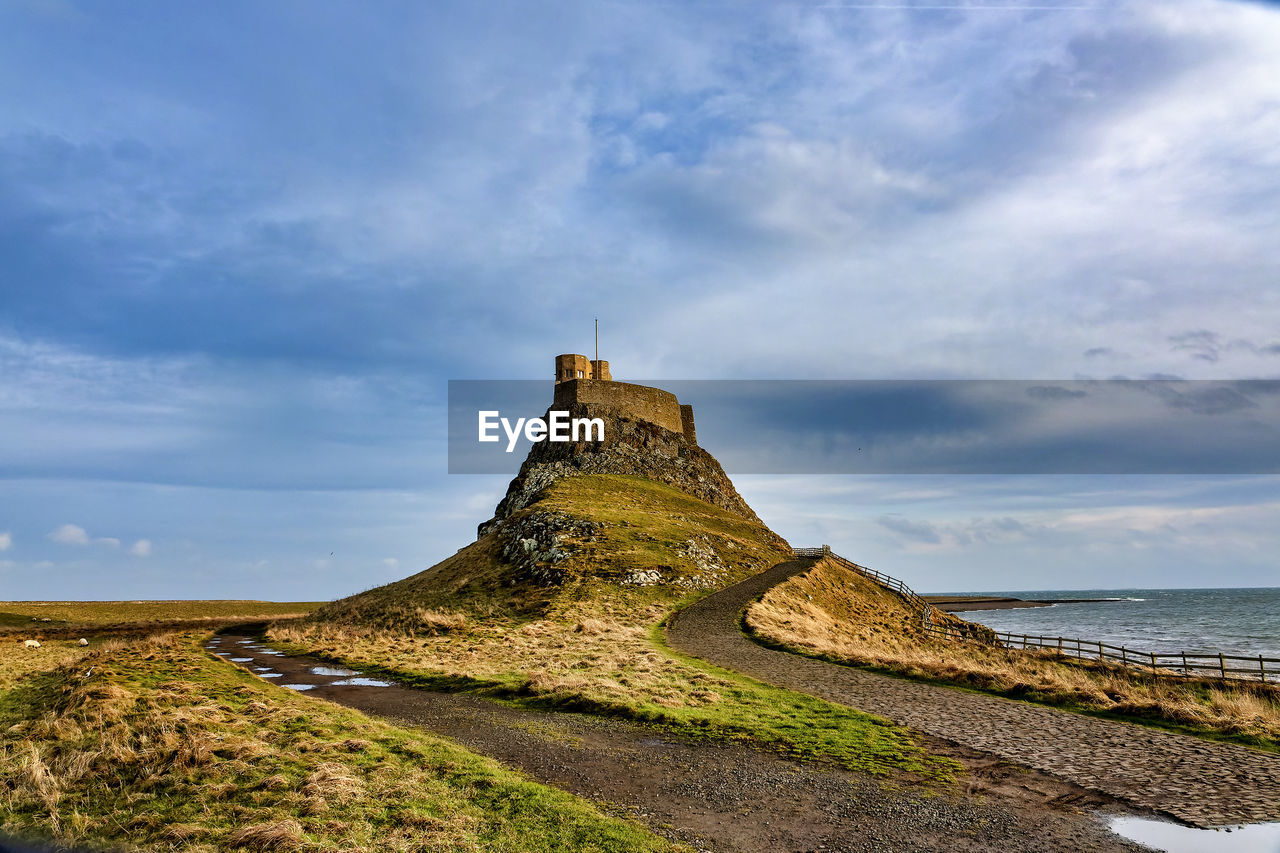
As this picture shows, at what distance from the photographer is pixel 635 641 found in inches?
1357

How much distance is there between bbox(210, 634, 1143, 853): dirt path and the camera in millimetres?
10648

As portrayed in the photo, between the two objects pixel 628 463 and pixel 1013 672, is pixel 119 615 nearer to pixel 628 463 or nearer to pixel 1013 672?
pixel 628 463

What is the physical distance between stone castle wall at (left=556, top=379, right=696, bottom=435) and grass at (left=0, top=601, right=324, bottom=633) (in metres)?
40.7

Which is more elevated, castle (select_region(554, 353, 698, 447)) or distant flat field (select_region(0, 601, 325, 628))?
castle (select_region(554, 353, 698, 447))

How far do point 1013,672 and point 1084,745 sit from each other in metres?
11.5

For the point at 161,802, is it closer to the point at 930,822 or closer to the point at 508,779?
the point at 508,779

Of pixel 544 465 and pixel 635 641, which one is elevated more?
pixel 544 465

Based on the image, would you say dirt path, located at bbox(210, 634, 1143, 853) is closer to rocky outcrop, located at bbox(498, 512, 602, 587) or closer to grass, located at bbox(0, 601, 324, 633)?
rocky outcrop, located at bbox(498, 512, 602, 587)

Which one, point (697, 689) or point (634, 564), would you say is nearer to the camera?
point (697, 689)

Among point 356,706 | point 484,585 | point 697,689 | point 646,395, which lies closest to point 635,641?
point 697,689

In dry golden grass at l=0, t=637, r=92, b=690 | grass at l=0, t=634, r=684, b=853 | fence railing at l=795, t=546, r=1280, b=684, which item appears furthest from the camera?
fence railing at l=795, t=546, r=1280, b=684

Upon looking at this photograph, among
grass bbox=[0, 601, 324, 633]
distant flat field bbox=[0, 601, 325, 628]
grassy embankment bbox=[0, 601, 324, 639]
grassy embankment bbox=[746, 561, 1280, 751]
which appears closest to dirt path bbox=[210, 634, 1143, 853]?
grassy embankment bbox=[746, 561, 1280, 751]

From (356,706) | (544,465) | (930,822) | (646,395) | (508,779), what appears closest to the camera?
(930,822)

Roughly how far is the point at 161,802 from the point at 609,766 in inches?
305
